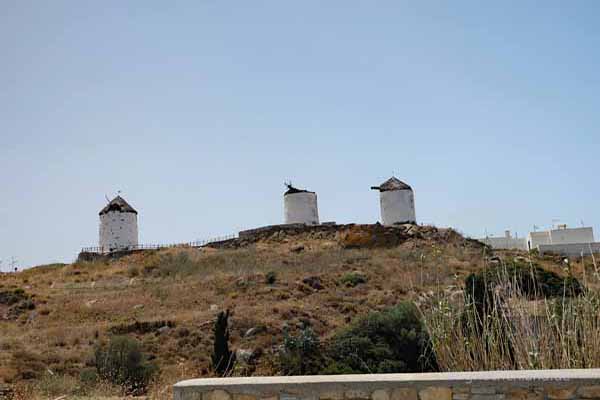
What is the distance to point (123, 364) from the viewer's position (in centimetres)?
1426

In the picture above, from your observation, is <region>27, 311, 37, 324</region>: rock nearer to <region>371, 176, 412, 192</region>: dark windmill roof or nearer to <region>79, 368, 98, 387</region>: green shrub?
<region>79, 368, 98, 387</region>: green shrub

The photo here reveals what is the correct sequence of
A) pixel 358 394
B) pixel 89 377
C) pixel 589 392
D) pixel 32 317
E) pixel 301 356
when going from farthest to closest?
pixel 32 317
pixel 301 356
pixel 89 377
pixel 358 394
pixel 589 392


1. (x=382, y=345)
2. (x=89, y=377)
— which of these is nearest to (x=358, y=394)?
(x=382, y=345)

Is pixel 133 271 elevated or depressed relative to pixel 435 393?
elevated

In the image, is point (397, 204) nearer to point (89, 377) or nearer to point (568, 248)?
point (568, 248)

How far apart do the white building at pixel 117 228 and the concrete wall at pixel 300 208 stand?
10.4 m

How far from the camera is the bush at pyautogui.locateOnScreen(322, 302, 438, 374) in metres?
10.7

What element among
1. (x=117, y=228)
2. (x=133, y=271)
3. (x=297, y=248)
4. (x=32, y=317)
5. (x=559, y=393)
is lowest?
(x=32, y=317)

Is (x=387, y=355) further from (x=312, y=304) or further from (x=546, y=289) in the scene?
(x=312, y=304)

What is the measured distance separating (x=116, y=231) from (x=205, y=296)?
18.1 m

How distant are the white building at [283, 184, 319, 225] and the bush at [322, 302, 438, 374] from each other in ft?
89.8

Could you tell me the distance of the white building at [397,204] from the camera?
3884cm

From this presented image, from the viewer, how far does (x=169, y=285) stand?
27969 millimetres

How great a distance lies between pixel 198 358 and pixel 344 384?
493 inches
